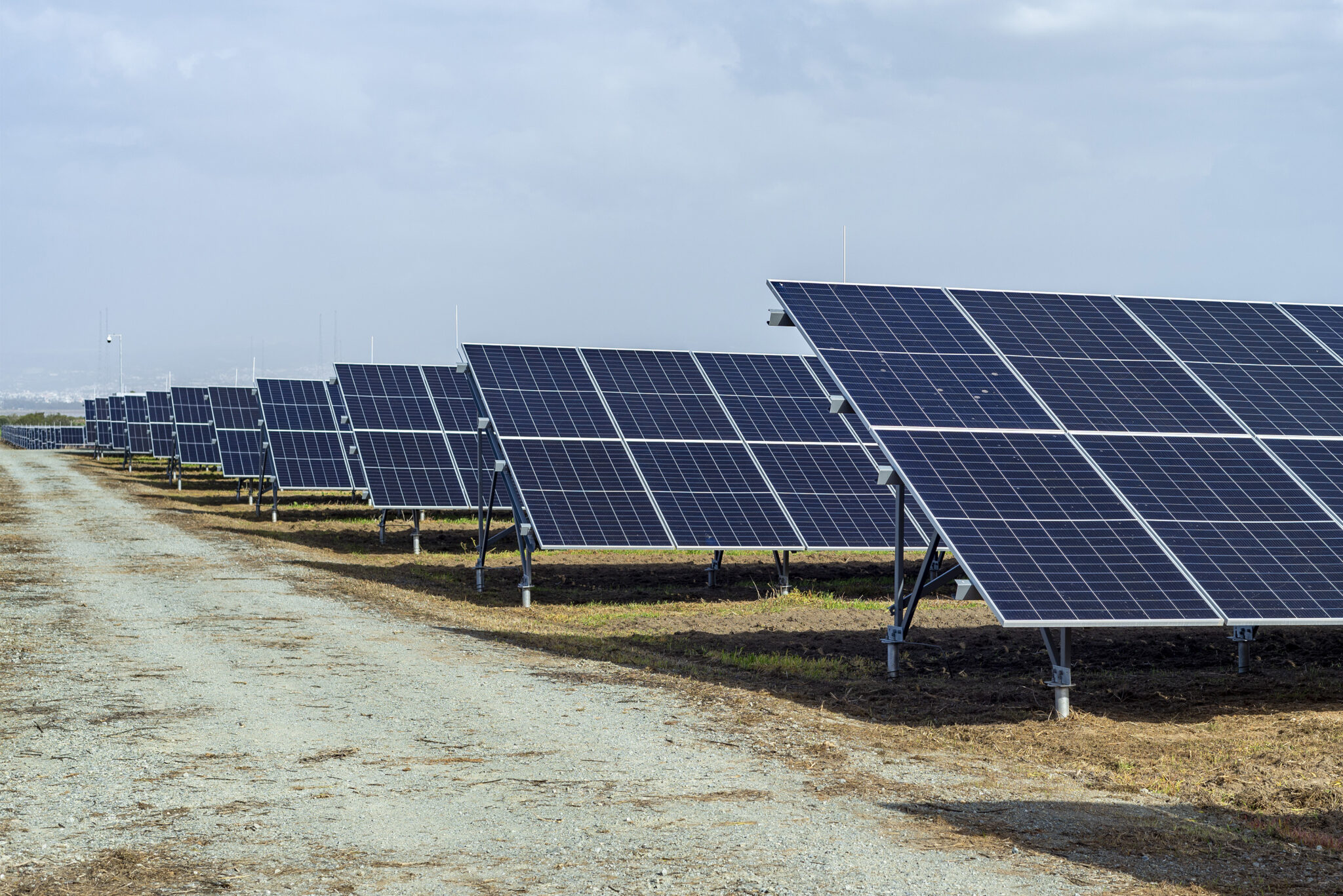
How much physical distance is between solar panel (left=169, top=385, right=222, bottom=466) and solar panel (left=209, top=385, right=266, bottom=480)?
2.22 m

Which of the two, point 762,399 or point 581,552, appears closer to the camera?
point 762,399

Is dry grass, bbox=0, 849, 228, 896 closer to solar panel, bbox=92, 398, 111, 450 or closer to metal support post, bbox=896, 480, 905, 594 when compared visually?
metal support post, bbox=896, 480, 905, 594

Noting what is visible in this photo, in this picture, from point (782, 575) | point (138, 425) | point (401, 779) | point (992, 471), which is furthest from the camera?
point (138, 425)

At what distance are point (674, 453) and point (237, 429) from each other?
33.0m

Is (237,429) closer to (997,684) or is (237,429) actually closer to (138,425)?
(138,425)

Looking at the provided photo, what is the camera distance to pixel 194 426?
2430 inches

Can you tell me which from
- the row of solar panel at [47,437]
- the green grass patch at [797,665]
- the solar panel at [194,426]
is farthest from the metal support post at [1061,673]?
the row of solar panel at [47,437]

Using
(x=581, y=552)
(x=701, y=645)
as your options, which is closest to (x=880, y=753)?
(x=701, y=645)

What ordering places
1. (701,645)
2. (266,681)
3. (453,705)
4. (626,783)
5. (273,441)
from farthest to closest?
(273,441)
(701,645)
(266,681)
(453,705)
(626,783)

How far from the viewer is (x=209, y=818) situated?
8547mm

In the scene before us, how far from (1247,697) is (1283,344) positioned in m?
6.67

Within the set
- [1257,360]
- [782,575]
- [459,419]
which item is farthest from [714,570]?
[459,419]

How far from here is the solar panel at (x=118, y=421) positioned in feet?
279

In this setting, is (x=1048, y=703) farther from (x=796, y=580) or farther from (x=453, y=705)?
(x=796, y=580)
